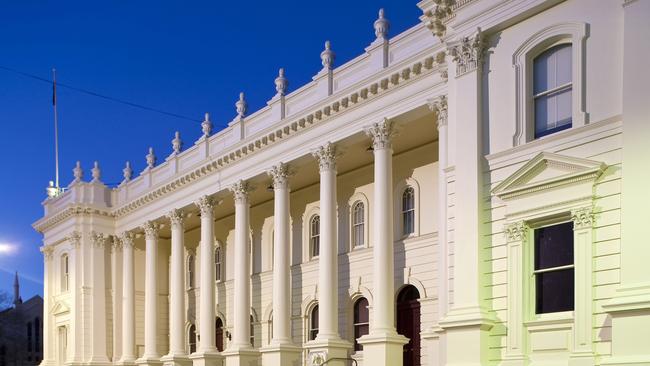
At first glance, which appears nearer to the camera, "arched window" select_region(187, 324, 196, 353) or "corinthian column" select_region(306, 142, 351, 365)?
"corinthian column" select_region(306, 142, 351, 365)

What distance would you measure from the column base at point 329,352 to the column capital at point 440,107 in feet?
27.4

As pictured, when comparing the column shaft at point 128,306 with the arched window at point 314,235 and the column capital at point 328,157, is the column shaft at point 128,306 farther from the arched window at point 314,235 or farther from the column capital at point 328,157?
the column capital at point 328,157

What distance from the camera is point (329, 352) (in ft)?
91.2

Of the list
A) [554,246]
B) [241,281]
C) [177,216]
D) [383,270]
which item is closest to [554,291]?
[554,246]

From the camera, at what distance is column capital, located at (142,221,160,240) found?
40.6m

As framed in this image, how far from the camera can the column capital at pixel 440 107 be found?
80.0ft

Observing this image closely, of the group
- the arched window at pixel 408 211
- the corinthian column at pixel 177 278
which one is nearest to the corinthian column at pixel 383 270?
the arched window at pixel 408 211

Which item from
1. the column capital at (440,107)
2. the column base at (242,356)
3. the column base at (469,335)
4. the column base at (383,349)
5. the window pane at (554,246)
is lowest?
the column base at (242,356)

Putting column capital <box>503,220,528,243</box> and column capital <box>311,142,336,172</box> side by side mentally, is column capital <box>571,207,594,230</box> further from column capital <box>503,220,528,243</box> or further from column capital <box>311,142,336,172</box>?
column capital <box>311,142,336,172</box>

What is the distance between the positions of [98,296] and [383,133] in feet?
74.8

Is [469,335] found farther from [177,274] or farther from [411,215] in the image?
[177,274]

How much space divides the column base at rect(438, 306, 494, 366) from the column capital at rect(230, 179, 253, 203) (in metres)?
18.2

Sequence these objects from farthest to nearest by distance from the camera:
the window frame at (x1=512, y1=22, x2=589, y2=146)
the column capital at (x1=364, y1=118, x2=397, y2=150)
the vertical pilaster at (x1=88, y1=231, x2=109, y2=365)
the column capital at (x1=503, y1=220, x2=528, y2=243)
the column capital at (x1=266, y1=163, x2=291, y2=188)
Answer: the vertical pilaster at (x1=88, y1=231, x2=109, y2=365) → the column capital at (x1=266, y1=163, x2=291, y2=188) → the column capital at (x1=364, y1=118, x2=397, y2=150) → the column capital at (x1=503, y1=220, x2=528, y2=243) → the window frame at (x1=512, y1=22, x2=589, y2=146)

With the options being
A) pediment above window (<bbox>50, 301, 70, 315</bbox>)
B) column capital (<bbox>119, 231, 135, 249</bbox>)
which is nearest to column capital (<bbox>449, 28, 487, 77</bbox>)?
column capital (<bbox>119, 231, 135, 249</bbox>)
